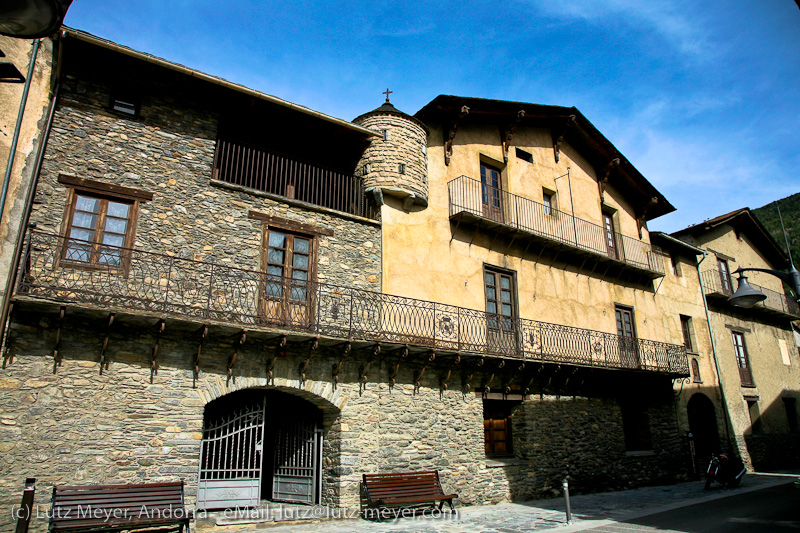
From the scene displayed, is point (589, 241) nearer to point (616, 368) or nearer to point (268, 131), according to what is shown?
point (616, 368)

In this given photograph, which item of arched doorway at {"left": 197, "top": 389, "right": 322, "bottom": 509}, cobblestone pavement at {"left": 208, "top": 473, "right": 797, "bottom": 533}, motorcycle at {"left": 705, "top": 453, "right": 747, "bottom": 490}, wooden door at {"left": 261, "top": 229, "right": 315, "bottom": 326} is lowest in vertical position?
cobblestone pavement at {"left": 208, "top": 473, "right": 797, "bottom": 533}

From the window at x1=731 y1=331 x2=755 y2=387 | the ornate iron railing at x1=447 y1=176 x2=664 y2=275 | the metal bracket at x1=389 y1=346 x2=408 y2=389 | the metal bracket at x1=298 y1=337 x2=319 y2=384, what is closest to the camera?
the metal bracket at x1=298 y1=337 x2=319 y2=384

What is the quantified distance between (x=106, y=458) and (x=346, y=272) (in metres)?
5.70

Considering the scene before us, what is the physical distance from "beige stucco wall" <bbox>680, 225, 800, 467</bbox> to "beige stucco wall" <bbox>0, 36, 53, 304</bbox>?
2165 cm

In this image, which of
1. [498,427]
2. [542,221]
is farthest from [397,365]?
[542,221]

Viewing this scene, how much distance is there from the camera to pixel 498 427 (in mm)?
13758

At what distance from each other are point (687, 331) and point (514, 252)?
914 centimetres

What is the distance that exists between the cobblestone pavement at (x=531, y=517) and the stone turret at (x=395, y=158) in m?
7.18

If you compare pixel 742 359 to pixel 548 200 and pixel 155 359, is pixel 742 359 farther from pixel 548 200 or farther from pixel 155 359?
pixel 155 359

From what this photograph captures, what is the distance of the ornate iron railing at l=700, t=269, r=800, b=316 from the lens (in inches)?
829

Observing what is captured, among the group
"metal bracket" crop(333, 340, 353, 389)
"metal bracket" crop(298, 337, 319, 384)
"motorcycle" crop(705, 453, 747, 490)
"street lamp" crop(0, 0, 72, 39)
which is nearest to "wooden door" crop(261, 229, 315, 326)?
"metal bracket" crop(298, 337, 319, 384)

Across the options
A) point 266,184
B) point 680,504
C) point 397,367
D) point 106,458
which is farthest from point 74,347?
point 680,504

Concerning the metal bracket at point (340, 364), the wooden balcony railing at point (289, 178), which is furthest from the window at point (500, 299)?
the metal bracket at point (340, 364)

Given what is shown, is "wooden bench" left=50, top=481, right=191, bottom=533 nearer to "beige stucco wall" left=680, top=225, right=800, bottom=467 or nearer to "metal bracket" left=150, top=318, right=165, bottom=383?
"metal bracket" left=150, top=318, right=165, bottom=383
